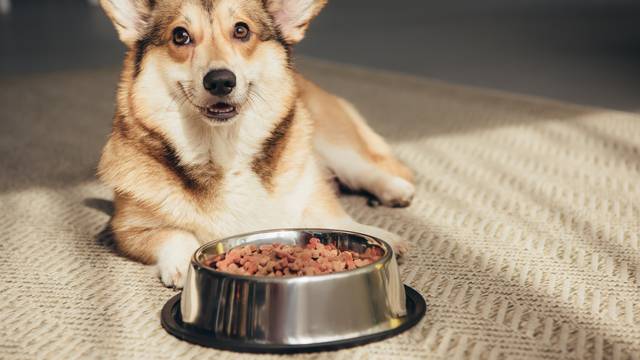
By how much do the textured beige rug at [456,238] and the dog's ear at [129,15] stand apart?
478 millimetres

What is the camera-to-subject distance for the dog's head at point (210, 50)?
5.13ft

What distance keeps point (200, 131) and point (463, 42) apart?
4.23m

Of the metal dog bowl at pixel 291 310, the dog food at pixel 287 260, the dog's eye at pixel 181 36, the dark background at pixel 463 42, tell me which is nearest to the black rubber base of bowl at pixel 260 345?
the metal dog bowl at pixel 291 310

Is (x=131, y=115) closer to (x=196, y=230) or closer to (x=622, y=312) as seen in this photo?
(x=196, y=230)

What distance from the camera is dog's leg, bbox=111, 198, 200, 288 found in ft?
5.12

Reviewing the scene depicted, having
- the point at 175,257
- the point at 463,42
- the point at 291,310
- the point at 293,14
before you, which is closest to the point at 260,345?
the point at 291,310

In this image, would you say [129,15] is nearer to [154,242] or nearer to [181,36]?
[181,36]

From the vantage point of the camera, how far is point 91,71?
14.3 feet

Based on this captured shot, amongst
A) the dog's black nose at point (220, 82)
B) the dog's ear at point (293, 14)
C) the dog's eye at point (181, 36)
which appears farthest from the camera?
the dog's ear at point (293, 14)

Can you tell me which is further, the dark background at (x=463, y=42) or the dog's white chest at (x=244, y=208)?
the dark background at (x=463, y=42)

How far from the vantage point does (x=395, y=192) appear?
2.10 m

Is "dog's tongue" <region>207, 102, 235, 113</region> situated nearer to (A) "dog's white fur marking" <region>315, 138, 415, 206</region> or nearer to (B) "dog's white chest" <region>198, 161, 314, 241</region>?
(B) "dog's white chest" <region>198, 161, 314, 241</region>

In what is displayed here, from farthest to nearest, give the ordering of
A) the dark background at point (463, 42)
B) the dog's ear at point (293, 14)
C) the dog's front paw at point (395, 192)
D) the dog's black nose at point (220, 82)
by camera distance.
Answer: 1. the dark background at point (463, 42)
2. the dog's front paw at point (395, 192)
3. the dog's ear at point (293, 14)
4. the dog's black nose at point (220, 82)

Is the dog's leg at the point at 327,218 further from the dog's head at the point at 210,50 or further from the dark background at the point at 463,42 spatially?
the dark background at the point at 463,42
